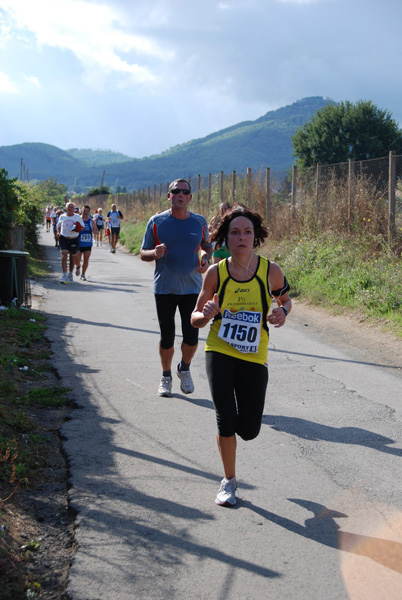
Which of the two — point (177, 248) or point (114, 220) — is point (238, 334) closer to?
point (177, 248)

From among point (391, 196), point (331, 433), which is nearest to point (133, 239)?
point (391, 196)

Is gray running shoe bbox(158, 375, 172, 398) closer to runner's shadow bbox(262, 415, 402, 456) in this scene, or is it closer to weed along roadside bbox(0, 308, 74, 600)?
weed along roadside bbox(0, 308, 74, 600)

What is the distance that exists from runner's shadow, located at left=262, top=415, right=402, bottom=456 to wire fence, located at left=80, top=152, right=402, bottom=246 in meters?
8.61

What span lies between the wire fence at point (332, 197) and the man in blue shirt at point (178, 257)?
7797 mm

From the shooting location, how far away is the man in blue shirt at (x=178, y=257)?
6621 mm

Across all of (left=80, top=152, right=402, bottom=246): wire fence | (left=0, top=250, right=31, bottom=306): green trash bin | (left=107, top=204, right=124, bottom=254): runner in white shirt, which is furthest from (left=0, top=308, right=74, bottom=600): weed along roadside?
(left=107, top=204, right=124, bottom=254): runner in white shirt

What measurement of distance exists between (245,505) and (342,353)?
5.40 m

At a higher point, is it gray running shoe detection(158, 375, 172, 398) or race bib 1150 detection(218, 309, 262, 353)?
race bib 1150 detection(218, 309, 262, 353)

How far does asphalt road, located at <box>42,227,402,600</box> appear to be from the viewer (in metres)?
A: 3.40

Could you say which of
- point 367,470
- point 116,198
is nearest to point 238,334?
point 367,470

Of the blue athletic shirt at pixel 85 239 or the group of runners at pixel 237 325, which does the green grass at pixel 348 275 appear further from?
the group of runners at pixel 237 325

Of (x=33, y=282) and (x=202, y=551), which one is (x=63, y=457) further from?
(x=33, y=282)

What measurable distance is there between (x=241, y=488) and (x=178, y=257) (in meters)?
2.69

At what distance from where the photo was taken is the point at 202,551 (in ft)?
12.0
